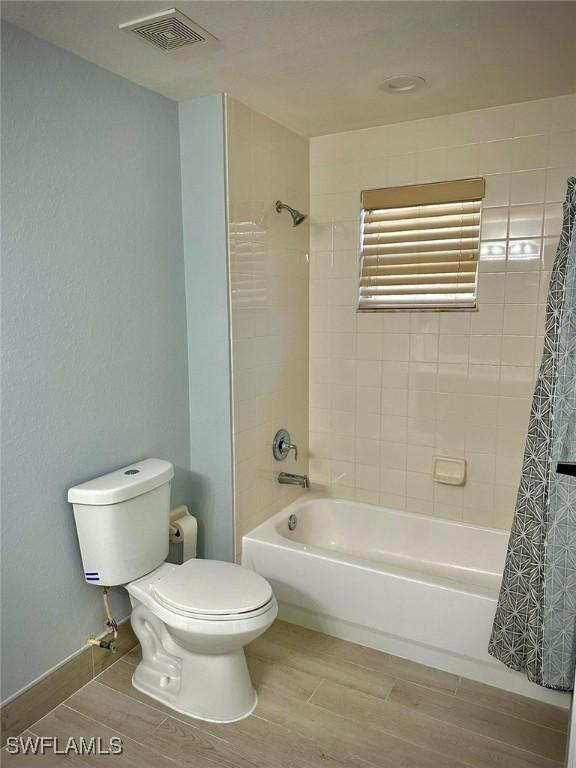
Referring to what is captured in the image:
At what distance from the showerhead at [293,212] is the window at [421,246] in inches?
13.0

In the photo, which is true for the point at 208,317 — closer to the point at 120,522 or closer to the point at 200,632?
the point at 120,522

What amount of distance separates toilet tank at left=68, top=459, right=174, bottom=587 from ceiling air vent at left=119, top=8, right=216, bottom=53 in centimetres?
150

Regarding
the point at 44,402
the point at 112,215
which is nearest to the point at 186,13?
the point at 112,215

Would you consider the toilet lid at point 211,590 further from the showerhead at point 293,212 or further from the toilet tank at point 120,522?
the showerhead at point 293,212

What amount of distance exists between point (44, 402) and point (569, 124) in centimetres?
240

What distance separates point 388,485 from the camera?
3045 mm

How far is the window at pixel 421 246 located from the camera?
2.69 m

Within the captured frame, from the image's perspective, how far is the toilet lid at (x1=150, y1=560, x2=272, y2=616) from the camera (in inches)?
76.9

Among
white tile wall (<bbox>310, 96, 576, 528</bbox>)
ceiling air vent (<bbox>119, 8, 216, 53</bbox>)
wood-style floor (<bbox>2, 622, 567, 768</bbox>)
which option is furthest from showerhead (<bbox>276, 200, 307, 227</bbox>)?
wood-style floor (<bbox>2, 622, 567, 768</bbox>)

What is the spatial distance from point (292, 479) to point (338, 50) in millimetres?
1915

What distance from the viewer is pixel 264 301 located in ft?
8.98

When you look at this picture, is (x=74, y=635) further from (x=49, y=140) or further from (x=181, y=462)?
(x=49, y=140)

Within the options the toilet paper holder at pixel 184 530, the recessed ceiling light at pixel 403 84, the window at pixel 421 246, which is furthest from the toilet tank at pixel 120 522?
the recessed ceiling light at pixel 403 84

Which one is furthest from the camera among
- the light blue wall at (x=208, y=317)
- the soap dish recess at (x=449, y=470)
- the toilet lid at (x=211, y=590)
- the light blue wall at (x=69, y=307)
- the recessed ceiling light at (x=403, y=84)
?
the soap dish recess at (x=449, y=470)
